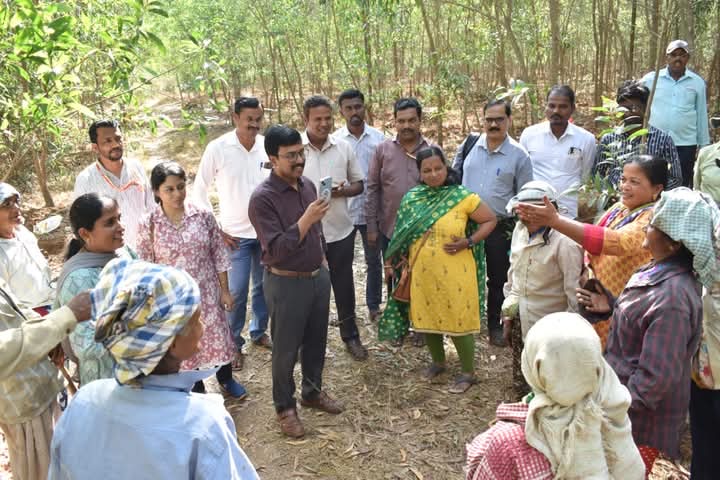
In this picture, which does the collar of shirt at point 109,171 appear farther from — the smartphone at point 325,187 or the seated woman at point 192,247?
the smartphone at point 325,187

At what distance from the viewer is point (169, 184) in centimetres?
311

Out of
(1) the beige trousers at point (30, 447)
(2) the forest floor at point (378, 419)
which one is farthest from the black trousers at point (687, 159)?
(1) the beige trousers at point (30, 447)

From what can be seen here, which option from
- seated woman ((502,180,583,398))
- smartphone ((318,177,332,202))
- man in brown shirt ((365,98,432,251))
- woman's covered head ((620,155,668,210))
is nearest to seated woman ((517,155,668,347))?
woman's covered head ((620,155,668,210))

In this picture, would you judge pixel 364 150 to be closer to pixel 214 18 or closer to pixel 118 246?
pixel 118 246

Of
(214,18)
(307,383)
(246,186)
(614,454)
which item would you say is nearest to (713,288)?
(614,454)

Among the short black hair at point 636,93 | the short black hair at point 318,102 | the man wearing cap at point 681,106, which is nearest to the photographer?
the short black hair at point 636,93

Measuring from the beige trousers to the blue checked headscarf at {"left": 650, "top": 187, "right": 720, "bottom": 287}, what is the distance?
8.27 ft

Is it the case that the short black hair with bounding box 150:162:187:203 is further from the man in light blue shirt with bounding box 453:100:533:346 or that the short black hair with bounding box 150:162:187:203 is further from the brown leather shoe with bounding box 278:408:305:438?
the man in light blue shirt with bounding box 453:100:533:346

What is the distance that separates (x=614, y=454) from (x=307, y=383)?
216cm

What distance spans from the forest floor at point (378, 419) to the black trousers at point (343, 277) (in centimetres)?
30

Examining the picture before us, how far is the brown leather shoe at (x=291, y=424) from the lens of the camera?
10.6ft

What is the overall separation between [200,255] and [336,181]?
4.04 ft

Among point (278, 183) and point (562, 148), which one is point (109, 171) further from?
point (562, 148)

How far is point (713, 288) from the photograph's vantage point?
2.17m
